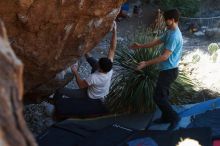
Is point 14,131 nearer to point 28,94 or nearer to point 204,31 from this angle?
point 28,94

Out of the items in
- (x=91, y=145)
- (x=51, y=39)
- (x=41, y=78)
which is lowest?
(x=91, y=145)

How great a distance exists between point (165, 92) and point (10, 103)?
15.9 ft

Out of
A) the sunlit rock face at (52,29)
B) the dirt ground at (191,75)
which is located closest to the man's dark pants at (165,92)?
the sunlit rock face at (52,29)

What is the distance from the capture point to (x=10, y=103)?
145cm

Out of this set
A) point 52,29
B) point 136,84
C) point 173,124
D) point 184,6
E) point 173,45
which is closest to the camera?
point 173,45

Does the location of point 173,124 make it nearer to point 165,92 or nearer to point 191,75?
point 165,92

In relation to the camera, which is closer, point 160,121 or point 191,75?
point 160,121

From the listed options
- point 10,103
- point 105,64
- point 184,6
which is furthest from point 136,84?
point 184,6

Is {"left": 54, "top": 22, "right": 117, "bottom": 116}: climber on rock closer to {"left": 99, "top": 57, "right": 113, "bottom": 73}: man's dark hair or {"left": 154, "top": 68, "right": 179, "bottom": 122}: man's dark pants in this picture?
{"left": 99, "top": 57, "right": 113, "bottom": 73}: man's dark hair

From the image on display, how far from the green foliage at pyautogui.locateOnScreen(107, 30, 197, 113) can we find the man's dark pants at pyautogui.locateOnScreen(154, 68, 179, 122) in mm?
688

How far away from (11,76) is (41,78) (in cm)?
554

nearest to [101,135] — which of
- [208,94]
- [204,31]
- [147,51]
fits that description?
[147,51]

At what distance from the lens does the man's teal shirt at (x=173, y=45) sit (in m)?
5.78

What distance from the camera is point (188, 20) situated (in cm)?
1666
